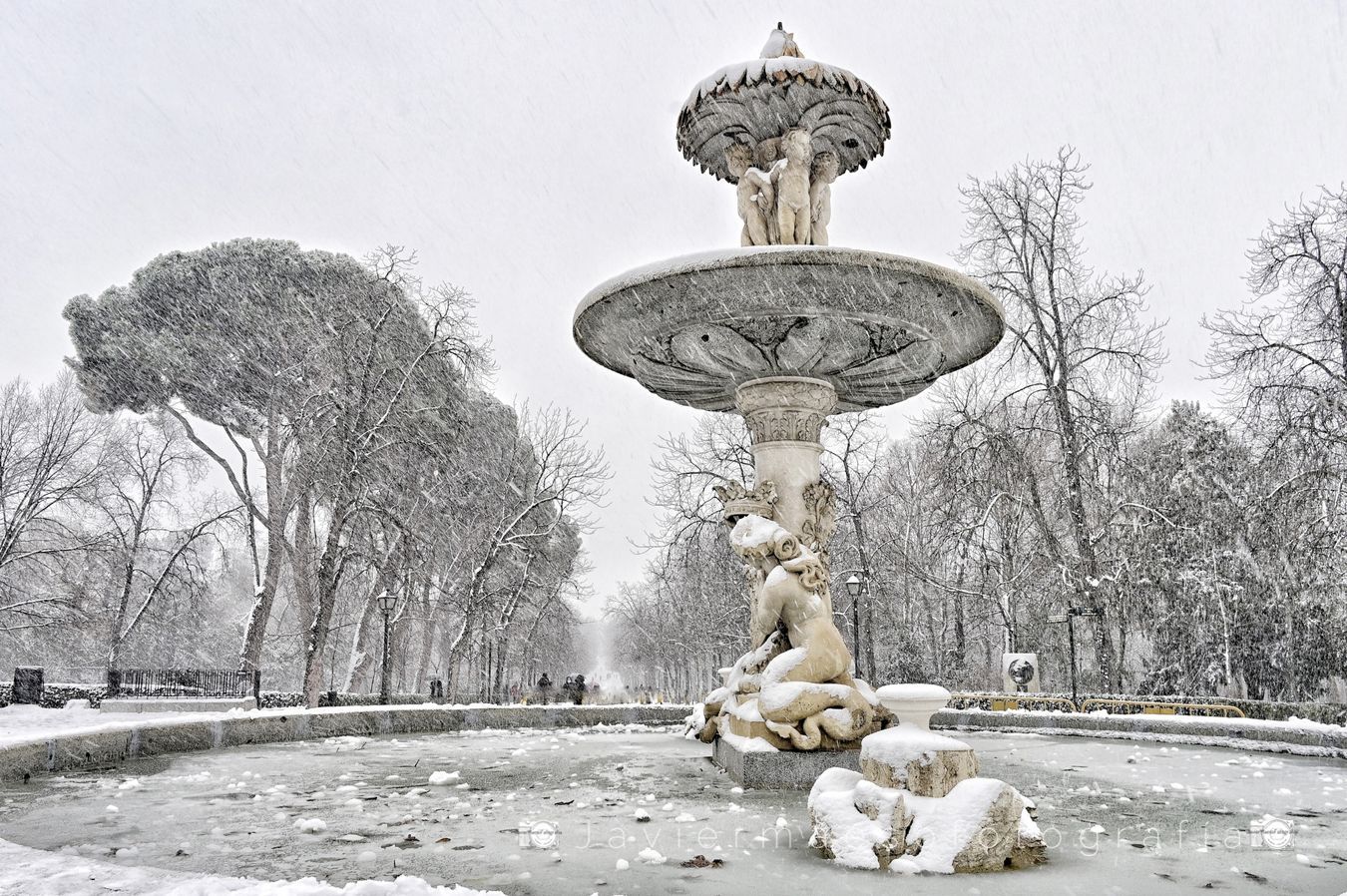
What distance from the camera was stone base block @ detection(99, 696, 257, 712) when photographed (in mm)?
20109

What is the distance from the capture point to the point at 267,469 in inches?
891

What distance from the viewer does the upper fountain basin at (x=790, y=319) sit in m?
7.10

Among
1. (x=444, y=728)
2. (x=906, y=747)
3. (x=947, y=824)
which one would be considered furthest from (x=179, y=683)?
(x=947, y=824)

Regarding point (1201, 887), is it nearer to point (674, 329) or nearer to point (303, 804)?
point (303, 804)

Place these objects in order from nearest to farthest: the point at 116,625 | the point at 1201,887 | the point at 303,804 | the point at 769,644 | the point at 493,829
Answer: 1. the point at 1201,887
2. the point at 493,829
3. the point at 303,804
4. the point at 769,644
5. the point at 116,625

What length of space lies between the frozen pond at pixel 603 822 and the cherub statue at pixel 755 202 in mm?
5623

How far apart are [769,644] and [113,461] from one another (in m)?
26.5

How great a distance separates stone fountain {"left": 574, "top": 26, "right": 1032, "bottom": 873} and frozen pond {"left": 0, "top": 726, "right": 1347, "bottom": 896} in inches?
34.0

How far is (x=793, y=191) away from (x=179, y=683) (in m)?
26.3

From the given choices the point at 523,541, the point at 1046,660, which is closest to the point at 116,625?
the point at 523,541

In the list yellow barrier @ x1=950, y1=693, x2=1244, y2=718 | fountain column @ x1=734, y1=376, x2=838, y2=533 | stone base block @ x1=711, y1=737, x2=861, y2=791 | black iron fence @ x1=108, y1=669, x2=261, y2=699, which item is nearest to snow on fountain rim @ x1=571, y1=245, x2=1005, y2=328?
fountain column @ x1=734, y1=376, x2=838, y2=533

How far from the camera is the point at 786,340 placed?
26.9 ft

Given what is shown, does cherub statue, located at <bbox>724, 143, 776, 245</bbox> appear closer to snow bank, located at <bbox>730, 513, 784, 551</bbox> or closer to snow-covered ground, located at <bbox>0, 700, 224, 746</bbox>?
snow bank, located at <bbox>730, 513, 784, 551</bbox>

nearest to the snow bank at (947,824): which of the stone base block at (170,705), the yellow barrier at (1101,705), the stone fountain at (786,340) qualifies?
the stone fountain at (786,340)
